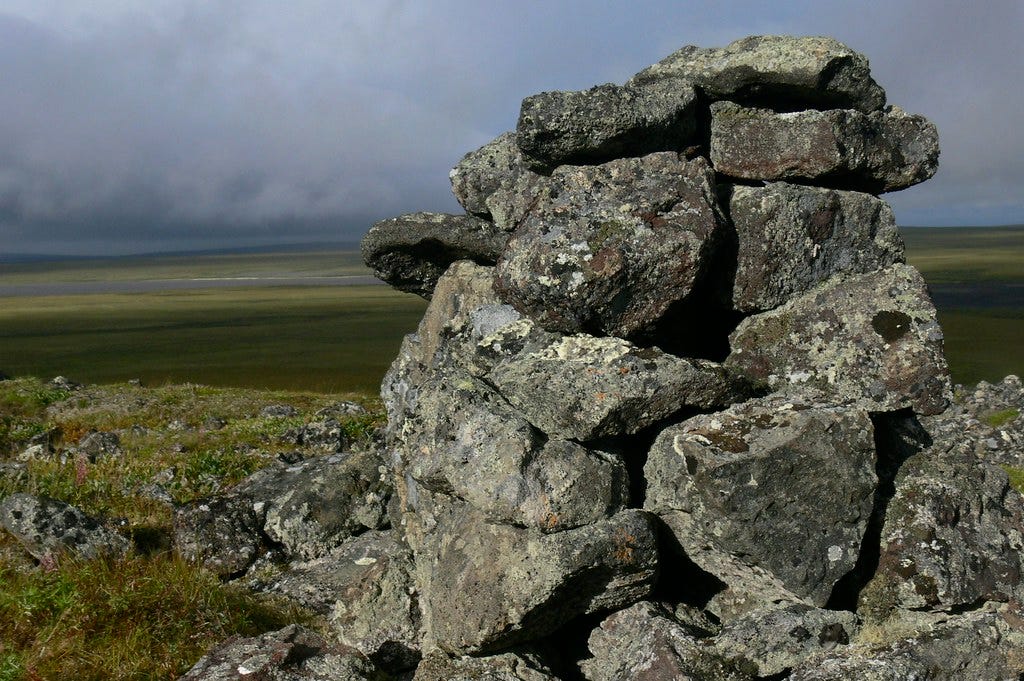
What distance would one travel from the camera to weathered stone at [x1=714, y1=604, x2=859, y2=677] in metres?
8.17

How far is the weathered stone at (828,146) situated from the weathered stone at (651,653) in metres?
5.67

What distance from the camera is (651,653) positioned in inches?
320

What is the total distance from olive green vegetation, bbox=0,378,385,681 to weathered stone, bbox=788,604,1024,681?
650cm

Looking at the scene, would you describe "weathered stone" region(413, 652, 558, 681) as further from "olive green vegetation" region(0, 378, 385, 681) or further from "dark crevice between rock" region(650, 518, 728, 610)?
"olive green vegetation" region(0, 378, 385, 681)

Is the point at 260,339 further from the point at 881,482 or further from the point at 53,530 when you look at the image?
the point at 881,482

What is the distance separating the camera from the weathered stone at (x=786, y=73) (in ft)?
33.5

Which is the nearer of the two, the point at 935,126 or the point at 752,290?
the point at 752,290

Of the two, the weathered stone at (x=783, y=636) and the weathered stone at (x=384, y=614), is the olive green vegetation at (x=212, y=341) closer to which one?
the weathered stone at (x=384, y=614)

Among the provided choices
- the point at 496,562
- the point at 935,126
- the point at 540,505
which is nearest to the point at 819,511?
the point at 540,505

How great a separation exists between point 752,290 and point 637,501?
2980 millimetres

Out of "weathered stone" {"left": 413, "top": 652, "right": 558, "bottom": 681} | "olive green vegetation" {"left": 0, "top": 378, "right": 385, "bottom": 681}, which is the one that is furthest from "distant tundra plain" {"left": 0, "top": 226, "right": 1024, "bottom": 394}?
"weathered stone" {"left": 413, "top": 652, "right": 558, "bottom": 681}

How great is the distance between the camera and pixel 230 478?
17.2m

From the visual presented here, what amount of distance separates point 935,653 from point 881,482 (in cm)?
203

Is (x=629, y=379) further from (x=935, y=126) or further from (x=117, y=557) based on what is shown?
(x=117, y=557)
